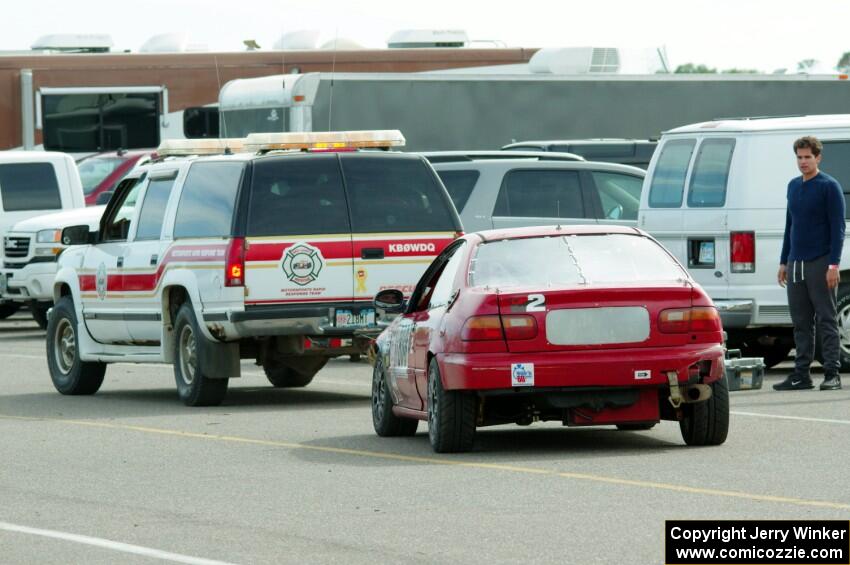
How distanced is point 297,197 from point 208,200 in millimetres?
749

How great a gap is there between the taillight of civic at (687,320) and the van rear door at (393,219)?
4.28 metres

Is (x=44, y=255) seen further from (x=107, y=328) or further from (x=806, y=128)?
(x=806, y=128)

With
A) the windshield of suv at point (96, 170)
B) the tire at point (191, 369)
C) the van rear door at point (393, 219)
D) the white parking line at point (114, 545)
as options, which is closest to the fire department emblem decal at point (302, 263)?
the van rear door at point (393, 219)

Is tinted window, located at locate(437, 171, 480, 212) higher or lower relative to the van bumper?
higher

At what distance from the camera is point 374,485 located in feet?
32.8

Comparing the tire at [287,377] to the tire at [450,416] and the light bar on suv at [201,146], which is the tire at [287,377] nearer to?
the light bar on suv at [201,146]

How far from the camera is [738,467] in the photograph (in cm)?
1023

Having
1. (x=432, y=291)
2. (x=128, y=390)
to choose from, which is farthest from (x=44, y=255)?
(x=432, y=291)

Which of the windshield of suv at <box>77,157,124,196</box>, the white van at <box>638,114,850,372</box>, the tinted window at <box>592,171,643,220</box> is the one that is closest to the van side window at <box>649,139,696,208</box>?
the white van at <box>638,114,850,372</box>

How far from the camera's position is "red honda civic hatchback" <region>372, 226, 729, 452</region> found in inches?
425

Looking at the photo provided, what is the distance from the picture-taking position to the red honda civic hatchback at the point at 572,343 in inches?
425

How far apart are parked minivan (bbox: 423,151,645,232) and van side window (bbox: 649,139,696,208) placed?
313cm

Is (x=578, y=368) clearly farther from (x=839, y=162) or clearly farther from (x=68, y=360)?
(x=68, y=360)

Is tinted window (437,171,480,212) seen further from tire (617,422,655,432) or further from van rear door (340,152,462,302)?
tire (617,422,655,432)
